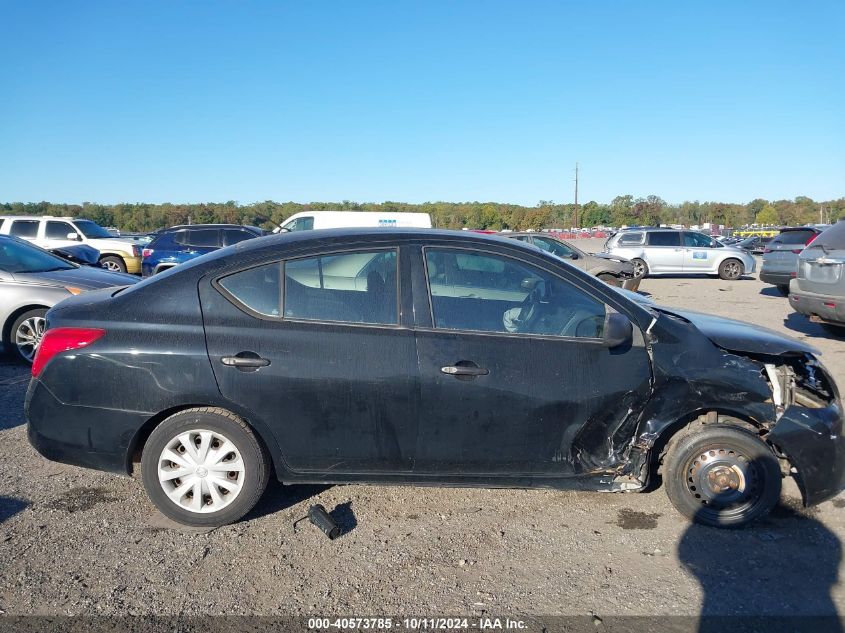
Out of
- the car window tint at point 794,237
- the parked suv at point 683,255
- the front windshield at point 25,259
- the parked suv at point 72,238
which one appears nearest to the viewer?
the front windshield at point 25,259

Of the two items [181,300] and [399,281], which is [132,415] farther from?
[399,281]

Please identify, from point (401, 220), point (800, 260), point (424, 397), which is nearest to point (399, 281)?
point (424, 397)

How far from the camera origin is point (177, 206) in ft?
229

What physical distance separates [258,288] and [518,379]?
156cm

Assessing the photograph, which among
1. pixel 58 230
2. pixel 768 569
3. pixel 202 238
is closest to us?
pixel 768 569

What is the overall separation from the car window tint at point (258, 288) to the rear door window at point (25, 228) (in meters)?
17.0

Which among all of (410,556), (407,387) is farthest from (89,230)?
(410,556)

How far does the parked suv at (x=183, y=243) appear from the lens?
1566 centimetres

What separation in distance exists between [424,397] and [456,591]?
99cm

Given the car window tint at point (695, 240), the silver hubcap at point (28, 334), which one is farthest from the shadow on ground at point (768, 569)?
the car window tint at point (695, 240)

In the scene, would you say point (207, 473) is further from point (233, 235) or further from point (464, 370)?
point (233, 235)

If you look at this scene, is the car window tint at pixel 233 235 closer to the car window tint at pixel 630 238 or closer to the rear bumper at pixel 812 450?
the car window tint at pixel 630 238

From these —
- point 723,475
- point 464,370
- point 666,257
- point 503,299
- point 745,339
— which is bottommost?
point 723,475

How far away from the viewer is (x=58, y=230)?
58.7 feet
